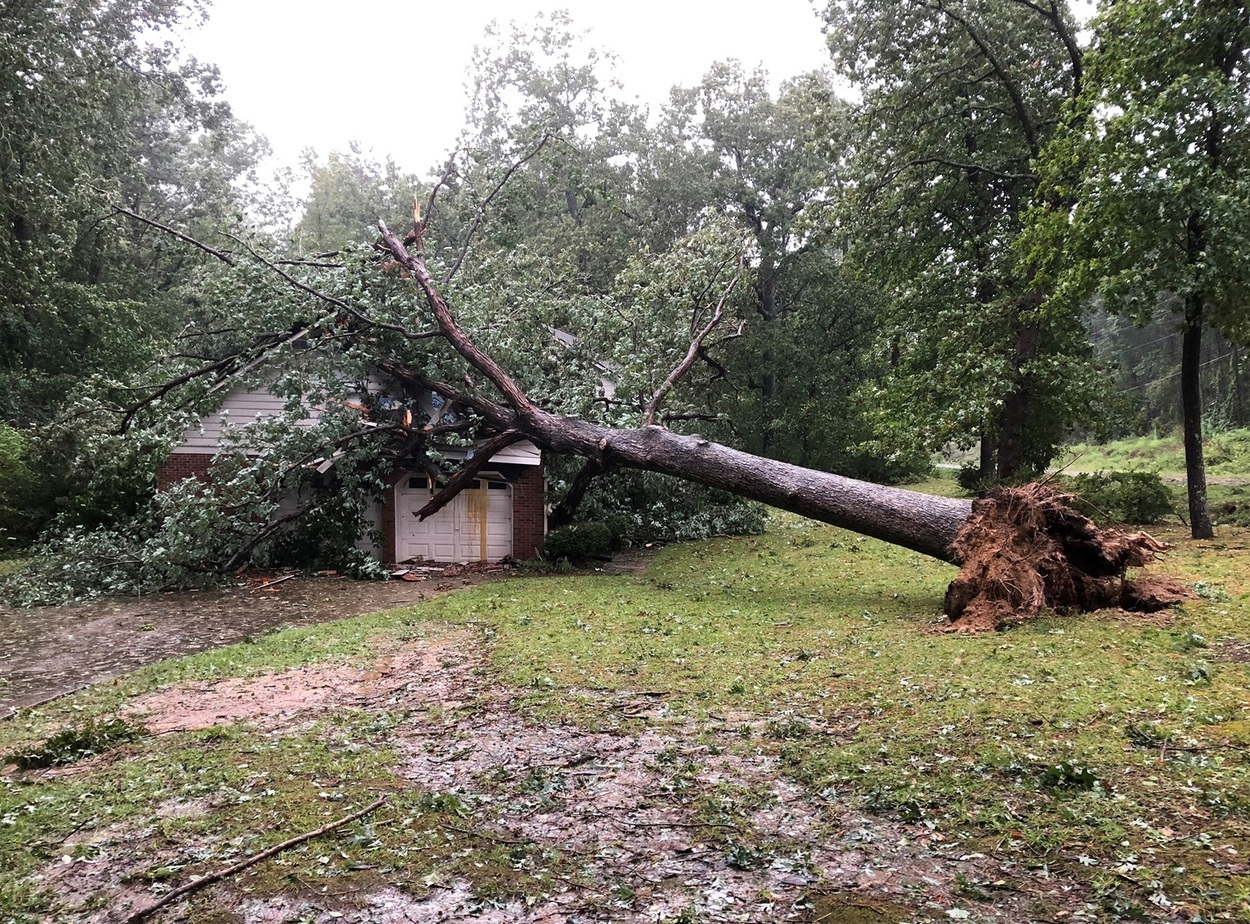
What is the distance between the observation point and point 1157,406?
36.5 meters

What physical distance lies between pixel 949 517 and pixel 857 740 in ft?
16.2

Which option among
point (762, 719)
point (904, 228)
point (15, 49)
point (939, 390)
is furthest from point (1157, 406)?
point (15, 49)

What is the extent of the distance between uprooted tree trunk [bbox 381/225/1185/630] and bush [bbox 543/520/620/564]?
1.69 meters

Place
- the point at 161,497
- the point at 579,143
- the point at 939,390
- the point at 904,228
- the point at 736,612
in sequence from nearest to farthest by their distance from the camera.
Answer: the point at 736,612 → the point at 161,497 → the point at 939,390 → the point at 904,228 → the point at 579,143

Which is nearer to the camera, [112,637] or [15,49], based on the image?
[112,637]

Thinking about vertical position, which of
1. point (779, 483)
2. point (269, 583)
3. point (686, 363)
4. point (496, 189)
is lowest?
point (269, 583)

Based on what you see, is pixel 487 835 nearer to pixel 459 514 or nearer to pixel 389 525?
pixel 459 514

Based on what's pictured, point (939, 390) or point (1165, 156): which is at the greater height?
point (1165, 156)

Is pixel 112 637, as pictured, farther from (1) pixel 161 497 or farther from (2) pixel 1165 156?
(2) pixel 1165 156

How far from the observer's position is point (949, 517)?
8953 millimetres

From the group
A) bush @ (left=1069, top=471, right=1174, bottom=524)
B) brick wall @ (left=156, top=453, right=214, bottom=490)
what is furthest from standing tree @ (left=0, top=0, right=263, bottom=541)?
bush @ (left=1069, top=471, right=1174, bottom=524)

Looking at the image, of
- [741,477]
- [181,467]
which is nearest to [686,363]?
[741,477]

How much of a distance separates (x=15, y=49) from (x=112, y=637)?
38.6 ft

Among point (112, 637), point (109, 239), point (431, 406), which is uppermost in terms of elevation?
point (109, 239)
